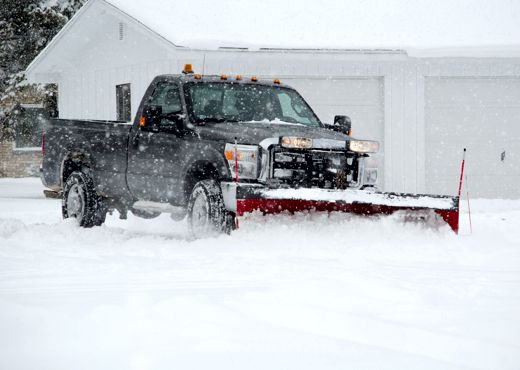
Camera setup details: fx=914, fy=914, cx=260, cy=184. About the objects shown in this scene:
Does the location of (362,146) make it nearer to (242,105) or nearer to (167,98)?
(242,105)

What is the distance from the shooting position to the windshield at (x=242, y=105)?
10188 mm

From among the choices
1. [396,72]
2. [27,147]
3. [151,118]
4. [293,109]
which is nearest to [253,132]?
[151,118]

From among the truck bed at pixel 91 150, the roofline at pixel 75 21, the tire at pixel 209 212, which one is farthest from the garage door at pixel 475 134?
the tire at pixel 209 212

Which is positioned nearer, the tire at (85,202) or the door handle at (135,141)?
the door handle at (135,141)

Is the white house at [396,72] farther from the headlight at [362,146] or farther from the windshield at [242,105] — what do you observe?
the headlight at [362,146]

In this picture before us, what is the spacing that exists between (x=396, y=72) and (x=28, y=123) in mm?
15022

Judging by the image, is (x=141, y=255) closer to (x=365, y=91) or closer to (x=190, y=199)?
(x=190, y=199)

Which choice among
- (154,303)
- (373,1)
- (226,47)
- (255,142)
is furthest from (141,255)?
(373,1)

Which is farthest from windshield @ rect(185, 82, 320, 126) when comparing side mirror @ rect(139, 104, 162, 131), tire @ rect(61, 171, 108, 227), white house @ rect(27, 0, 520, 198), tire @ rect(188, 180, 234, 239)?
Result: white house @ rect(27, 0, 520, 198)

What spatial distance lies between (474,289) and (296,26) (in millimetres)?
12273

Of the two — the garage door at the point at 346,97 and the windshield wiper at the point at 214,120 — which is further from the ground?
the garage door at the point at 346,97

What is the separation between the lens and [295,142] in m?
9.12

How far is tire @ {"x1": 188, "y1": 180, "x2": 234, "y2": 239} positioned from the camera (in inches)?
359

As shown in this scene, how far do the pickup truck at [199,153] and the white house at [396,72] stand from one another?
19.7ft
